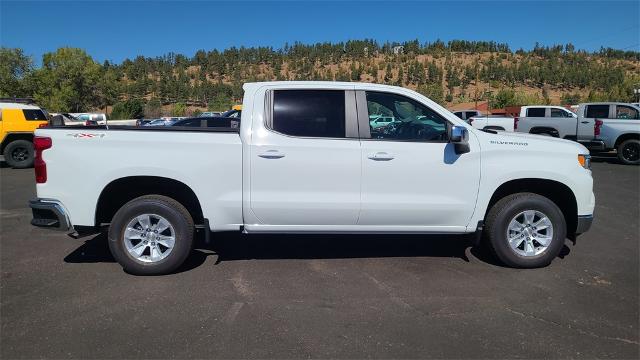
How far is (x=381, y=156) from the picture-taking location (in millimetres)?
4746

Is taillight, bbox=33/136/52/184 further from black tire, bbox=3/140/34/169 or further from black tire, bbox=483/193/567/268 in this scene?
black tire, bbox=3/140/34/169

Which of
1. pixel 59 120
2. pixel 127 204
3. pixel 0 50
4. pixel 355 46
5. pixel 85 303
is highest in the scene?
pixel 355 46

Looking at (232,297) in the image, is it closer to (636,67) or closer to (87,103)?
(87,103)

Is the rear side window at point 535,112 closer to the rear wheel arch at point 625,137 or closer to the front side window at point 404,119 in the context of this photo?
the rear wheel arch at point 625,137

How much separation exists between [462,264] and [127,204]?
370 centimetres

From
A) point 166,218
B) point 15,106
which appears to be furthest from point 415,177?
point 15,106

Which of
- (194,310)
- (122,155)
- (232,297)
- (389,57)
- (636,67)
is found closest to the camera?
(194,310)

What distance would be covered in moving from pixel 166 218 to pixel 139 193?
21.3 inches

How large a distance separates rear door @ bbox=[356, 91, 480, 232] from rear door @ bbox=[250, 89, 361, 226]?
146mm

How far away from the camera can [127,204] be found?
15.7 feet

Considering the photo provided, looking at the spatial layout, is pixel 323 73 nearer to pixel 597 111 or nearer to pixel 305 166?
pixel 597 111

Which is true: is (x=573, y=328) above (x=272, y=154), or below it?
below

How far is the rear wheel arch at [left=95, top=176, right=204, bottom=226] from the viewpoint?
4777 mm

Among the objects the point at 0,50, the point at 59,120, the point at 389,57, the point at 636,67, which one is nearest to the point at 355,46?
the point at 389,57
